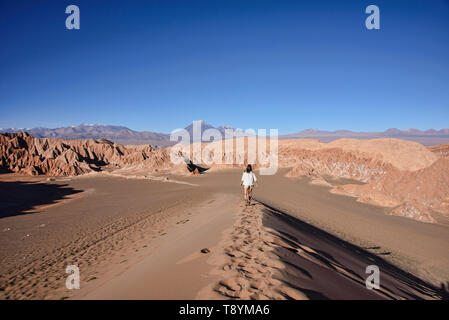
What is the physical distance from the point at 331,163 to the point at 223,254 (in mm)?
41257

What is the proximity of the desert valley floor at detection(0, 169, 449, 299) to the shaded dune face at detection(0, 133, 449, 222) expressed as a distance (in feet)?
10.5

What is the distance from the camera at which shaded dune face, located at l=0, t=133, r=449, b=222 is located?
58.5 feet

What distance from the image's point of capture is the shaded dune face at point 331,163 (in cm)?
1783

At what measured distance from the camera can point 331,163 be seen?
4112cm

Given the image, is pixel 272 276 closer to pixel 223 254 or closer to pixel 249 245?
pixel 223 254

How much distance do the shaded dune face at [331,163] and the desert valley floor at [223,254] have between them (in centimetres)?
320

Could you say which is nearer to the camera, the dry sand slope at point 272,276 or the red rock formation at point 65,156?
the dry sand slope at point 272,276

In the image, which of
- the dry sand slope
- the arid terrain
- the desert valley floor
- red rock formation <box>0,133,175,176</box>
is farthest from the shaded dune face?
the dry sand slope

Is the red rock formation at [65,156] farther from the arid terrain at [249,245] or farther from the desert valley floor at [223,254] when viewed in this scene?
the desert valley floor at [223,254]

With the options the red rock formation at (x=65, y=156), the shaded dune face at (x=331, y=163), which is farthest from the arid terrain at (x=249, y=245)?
the red rock formation at (x=65, y=156)

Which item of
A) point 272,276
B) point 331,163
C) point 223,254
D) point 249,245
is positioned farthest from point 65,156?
point 272,276

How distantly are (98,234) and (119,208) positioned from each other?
716cm
